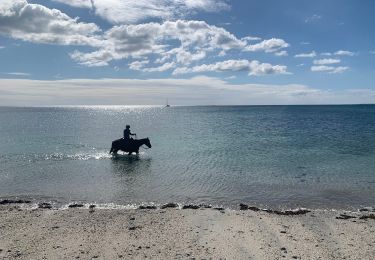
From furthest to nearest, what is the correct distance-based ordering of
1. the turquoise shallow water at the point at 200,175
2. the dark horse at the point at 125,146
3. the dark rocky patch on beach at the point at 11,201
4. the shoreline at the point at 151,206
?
1. the dark horse at the point at 125,146
2. the turquoise shallow water at the point at 200,175
3. the dark rocky patch on beach at the point at 11,201
4. the shoreline at the point at 151,206

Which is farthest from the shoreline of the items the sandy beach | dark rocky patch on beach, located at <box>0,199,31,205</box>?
the sandy beach

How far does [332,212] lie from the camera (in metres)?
20.6

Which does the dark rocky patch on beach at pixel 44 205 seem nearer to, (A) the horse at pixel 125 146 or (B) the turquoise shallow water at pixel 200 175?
(B) the turquoise shallow water at pixel 200 175

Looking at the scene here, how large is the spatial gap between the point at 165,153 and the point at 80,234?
1011 inches

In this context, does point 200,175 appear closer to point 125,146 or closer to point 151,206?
point 151,206

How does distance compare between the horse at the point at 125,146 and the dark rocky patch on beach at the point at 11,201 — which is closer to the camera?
the dark rocky patch on beach at the point at 11,201

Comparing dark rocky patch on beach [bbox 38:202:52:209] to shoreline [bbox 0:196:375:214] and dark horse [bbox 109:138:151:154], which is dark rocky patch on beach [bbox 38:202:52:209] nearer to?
shoreline [bbox 0:196:375:214]

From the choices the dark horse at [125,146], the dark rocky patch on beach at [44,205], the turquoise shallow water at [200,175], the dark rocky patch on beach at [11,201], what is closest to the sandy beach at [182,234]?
the dark rocky patch on beach at [44,205]

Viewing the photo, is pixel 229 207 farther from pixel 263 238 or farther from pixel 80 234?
pixel 80 234

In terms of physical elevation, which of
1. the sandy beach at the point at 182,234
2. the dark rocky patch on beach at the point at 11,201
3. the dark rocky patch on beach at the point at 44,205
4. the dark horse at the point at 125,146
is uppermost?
the dark horse at the point at 125,146

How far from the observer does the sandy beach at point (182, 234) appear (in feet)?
48.1

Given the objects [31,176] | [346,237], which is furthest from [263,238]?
[31,176]

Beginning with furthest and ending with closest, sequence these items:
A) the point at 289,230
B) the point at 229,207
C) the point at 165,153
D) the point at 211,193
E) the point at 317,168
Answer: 1. the point at 165,153
2. the point at 317,168
3. the point at 211,193
4. the point at 229,207
5. the point at 289,230

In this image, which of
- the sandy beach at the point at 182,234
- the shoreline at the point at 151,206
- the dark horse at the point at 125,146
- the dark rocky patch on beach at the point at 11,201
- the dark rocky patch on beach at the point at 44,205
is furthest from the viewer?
the dark horse at the point at 125,146
